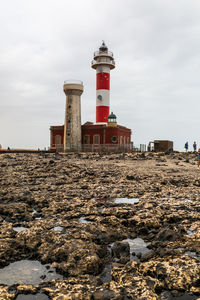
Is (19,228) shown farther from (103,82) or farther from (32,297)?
(103,82)

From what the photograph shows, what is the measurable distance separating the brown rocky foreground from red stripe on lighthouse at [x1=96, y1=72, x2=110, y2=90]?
2630cm

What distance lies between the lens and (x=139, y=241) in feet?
21.8

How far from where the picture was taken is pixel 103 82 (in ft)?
124

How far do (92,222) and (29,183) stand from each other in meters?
7.32

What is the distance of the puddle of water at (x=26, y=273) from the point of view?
4.84m

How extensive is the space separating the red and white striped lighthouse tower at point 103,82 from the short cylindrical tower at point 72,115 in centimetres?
372

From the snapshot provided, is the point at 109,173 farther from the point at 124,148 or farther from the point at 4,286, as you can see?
the point at 124,148

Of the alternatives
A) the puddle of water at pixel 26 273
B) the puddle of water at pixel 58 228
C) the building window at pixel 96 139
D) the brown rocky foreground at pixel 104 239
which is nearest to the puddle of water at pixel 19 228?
the brown rocky foreground at pixel 104 239

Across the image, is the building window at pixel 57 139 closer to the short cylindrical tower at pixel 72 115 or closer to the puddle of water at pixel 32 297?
the short cylindrical tower at pixel 72 115

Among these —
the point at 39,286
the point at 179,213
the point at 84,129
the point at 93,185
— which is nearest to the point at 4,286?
the point at 39,286

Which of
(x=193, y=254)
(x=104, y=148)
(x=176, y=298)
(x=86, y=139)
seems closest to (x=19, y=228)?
(x=193, y=254)

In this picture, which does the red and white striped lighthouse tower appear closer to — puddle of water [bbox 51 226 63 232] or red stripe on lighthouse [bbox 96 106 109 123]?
red stripe on lighthouse [bbox 96 106 109 123]

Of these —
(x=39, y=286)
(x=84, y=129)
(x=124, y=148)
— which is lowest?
(x=39, y=286)

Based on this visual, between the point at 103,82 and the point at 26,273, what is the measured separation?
34.6 m
